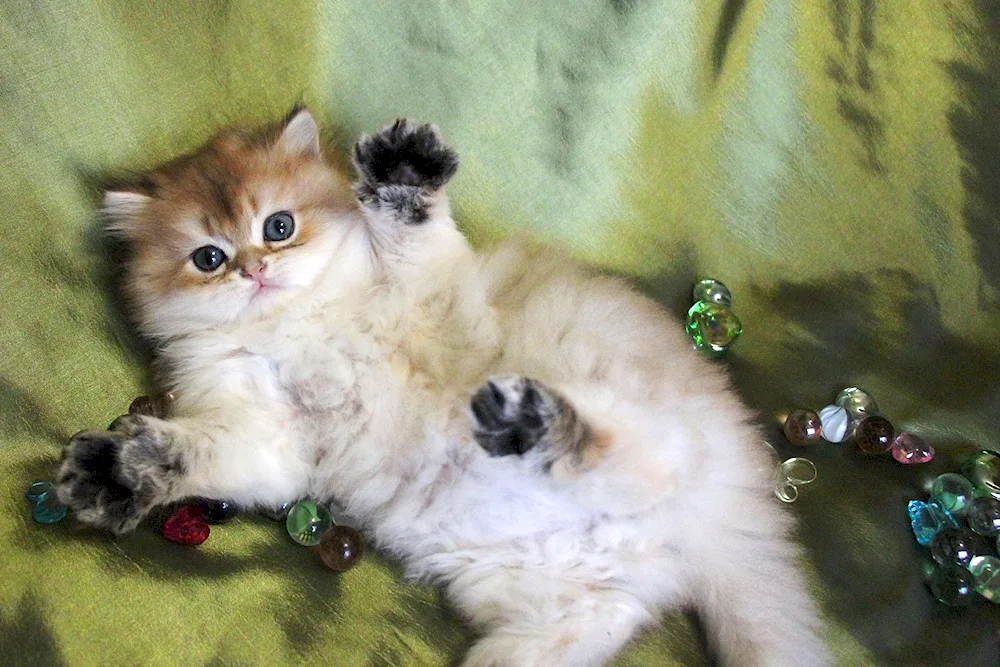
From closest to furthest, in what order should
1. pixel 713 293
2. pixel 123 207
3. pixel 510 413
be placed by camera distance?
pixel 510 413 < pixel 123 207 < pixel 713 293

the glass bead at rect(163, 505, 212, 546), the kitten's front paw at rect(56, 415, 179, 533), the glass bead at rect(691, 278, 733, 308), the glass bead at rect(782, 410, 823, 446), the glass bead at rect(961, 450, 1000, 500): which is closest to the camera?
the kitten's front paw at rect(56, 415, 179, 533)

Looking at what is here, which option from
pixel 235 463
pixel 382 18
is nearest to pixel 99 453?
pixel 235 463

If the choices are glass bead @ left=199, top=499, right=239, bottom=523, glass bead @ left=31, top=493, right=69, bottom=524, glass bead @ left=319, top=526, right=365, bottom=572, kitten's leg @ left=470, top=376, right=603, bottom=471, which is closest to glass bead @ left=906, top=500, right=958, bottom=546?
kitten's leg @ left=470, top=376, right=603, bottom=471

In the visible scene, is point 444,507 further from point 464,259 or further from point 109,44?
point 109,44

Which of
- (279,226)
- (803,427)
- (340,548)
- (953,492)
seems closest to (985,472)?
(953,492)

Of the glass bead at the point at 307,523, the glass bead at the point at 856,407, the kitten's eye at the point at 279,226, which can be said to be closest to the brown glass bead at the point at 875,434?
the glass bead at the point at 856,407

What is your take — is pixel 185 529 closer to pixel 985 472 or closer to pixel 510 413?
pixel 510 413

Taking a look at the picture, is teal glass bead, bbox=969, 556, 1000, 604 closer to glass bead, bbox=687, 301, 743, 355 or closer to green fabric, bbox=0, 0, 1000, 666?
green fabric, bbox=0, 0, 1000, 666
